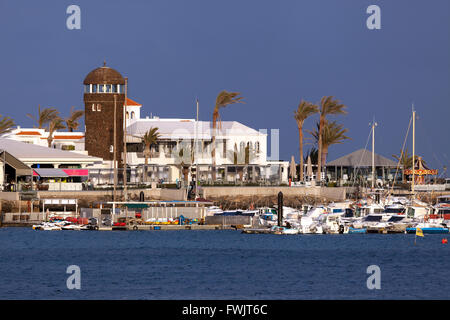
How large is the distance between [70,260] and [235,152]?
5489 cm

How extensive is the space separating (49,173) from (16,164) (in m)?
3.43

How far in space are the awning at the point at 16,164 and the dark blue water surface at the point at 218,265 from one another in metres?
12.9

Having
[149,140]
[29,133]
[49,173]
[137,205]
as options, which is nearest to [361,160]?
[149,140]

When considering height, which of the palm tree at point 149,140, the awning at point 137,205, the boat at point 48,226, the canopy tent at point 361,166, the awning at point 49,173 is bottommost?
the boat at point 48,226

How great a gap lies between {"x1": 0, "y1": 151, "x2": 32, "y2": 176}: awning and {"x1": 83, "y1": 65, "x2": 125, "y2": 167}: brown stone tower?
11833 mm

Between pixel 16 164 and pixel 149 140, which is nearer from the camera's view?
pixel 16 164

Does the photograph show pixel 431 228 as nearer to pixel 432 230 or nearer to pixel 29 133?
pixel 432 230

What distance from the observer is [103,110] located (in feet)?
365

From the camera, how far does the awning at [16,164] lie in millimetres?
100938
